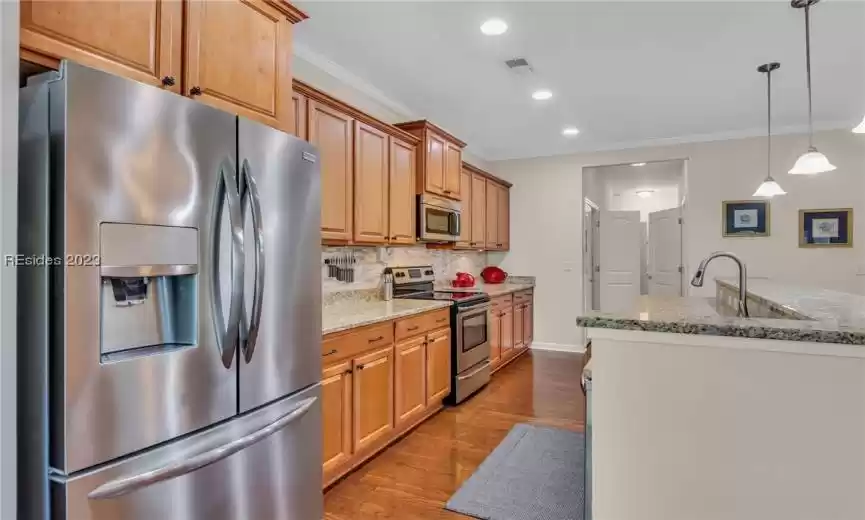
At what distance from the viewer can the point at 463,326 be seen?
3.90 meters

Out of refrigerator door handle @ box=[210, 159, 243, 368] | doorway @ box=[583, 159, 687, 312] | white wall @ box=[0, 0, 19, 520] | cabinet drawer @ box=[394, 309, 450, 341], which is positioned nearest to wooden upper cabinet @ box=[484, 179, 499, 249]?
doorway @ box=[583, 159, 687, 312]

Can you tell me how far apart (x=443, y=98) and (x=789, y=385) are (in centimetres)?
335

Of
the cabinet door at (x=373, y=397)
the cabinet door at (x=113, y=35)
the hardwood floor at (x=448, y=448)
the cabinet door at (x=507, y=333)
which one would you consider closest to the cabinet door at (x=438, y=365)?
the hardwood floor at (x=448, y=448)

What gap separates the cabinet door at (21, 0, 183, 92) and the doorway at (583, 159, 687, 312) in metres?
5.18

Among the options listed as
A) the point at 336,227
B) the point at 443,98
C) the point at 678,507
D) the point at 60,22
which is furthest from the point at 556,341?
the point at 60,22

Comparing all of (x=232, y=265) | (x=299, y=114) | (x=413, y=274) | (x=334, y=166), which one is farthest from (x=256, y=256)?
(x=413, y=274)

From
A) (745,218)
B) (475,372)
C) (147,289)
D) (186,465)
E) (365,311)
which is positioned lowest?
(475,372)

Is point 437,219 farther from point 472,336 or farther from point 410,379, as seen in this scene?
point 410,379

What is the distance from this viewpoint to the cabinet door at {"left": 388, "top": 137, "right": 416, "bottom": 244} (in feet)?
11.9

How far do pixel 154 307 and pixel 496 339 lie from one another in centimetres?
381

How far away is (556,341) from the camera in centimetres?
600

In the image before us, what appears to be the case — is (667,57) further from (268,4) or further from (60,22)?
(60,22)

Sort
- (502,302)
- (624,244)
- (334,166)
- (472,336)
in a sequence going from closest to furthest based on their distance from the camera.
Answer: (334,166) < (472,336) < (502,302) < (624,244)

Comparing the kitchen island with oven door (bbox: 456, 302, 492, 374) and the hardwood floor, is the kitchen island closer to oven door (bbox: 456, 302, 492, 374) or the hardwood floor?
the hardwood floor
